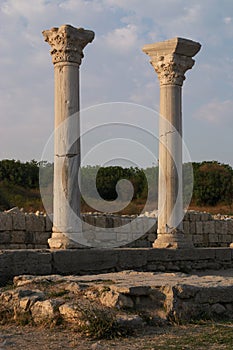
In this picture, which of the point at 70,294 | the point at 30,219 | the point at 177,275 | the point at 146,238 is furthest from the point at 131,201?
the point at 70,294

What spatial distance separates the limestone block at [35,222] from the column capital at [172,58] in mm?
5485

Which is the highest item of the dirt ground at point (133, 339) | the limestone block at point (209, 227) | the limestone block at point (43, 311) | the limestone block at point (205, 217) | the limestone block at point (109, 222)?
the limestone block at point (205, 217)

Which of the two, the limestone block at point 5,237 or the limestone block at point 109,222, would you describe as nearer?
the limestone block at point 5,237

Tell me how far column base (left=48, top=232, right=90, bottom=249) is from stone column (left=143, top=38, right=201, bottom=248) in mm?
3511

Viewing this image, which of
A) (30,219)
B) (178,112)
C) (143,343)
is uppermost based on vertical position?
(178,112)

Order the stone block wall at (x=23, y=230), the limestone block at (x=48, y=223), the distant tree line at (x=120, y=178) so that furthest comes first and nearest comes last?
the distant tree line at (x=120, y=178), the limestone block at (x=48, y=223), the stone block wall at (x=23, y=230)

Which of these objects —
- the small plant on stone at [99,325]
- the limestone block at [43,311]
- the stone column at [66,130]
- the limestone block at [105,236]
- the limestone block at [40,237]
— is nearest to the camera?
the small plant on stone at [99,325]

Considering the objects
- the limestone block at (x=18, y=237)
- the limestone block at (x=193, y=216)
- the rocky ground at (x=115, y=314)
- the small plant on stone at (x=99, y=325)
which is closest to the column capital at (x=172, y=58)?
the limestone block at (x=18, y=237)

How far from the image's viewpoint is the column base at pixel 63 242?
48.1 ft

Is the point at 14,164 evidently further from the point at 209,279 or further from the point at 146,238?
the point at 209,279

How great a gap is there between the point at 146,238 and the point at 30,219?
5876mm

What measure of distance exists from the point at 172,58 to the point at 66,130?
448cm

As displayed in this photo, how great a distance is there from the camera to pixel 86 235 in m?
20.5

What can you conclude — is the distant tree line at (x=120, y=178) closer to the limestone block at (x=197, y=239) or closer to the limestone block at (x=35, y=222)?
the limestone block at (x=197, y=239)
